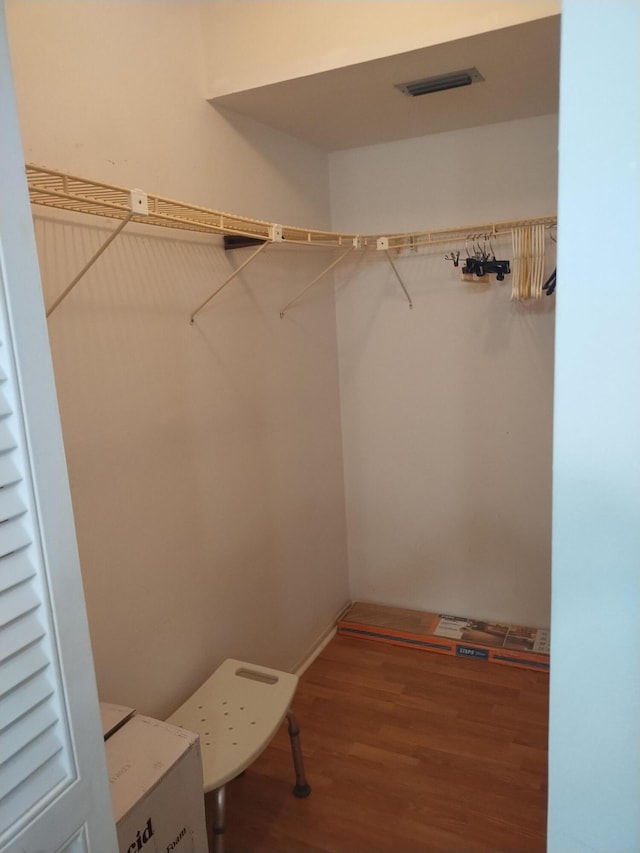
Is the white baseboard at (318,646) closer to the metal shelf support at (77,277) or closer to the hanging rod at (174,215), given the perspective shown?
the hanging rod at (174,215)

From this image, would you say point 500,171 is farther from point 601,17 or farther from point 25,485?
point 25,485

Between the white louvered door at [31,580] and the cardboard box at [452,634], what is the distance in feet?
7.46

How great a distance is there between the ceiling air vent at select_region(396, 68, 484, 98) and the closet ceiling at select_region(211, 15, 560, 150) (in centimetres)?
3

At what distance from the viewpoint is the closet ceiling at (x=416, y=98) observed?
6.14ft

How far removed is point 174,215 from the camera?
176 cm

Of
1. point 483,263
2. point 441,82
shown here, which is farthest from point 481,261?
point 441,82

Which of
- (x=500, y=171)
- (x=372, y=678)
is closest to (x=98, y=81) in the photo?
(x=500, y=171)

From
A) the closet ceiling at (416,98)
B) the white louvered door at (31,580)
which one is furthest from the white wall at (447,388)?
the white louvered door at (31,580)

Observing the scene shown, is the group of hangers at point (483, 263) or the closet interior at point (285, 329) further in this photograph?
the group of hangers at point (483, 263)

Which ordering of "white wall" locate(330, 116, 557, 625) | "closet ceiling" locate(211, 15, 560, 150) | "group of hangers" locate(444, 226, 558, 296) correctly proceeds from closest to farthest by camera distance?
1. "closet ceiling" locate(211, 15, 560, 150)
2. "group of hangers" locate(444, 226, 558, 296)
3. "white wall" locate(330, 116, 557, 625)

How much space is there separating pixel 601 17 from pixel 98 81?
1505mm

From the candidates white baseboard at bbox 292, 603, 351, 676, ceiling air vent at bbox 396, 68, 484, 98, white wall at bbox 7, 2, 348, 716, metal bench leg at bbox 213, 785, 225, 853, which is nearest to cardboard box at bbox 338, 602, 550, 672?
white baseboard at bbox 292, 603, 351, 676

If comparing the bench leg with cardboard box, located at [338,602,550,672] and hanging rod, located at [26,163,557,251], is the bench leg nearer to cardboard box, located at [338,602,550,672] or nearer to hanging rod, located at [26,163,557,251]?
cardboard box, located at [338,602,550,672]

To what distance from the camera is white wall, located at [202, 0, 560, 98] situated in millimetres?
1762
